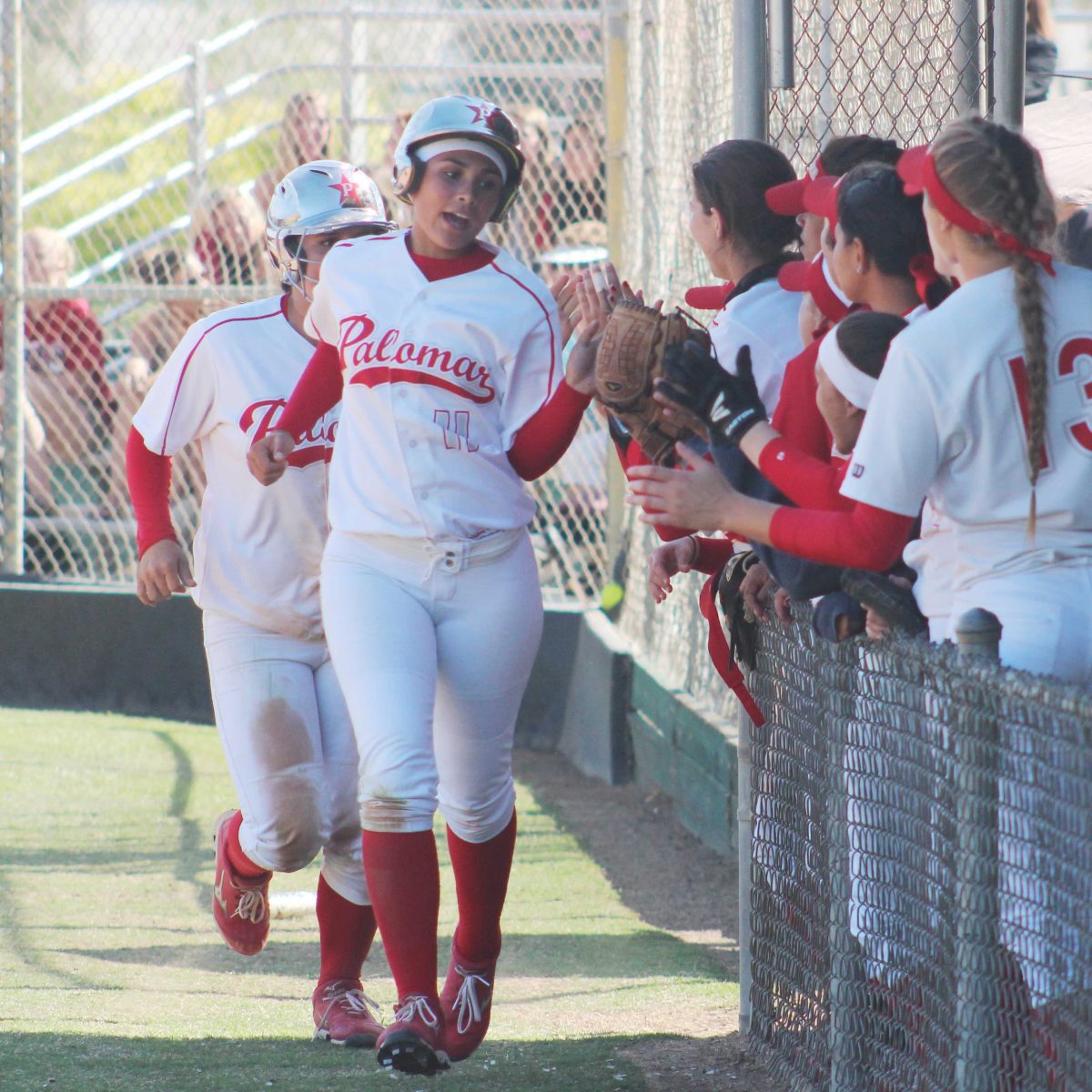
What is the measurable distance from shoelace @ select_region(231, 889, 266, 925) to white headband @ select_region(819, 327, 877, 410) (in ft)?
7.61

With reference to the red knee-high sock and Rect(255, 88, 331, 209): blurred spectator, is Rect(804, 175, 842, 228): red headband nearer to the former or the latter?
the red knee-high sock

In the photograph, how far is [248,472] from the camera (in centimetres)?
438

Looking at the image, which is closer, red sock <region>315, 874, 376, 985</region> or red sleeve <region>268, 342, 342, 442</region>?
red sleeve <region>268, 342, 342, 442</region>

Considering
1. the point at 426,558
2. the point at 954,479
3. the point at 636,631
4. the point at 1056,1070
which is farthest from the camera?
the point at 636,631

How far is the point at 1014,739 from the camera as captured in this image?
2469 millimetres

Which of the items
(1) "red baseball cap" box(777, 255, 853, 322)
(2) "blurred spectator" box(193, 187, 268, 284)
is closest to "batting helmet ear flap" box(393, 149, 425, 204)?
(1) "red baseball cap" box(777, 255, 853, 322)

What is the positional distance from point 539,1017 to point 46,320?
6565 mm

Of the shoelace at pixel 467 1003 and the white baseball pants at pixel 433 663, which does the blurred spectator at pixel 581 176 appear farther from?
the shoelace at pixel 467 1003

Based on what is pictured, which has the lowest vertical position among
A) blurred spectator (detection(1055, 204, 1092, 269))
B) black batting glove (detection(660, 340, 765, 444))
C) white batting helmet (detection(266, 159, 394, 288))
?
black batting glove (detection(660, 340, 765, 444))

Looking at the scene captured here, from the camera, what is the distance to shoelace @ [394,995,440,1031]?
3473mm

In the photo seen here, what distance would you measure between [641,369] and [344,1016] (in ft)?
6.07

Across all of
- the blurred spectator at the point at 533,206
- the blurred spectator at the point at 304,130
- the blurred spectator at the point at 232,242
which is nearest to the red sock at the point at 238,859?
the blurred spectator at the point at 533,206

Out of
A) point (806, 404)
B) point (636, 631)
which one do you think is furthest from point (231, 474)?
point (636, 631)

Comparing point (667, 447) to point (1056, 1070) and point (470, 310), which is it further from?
point (1056, 1070)
